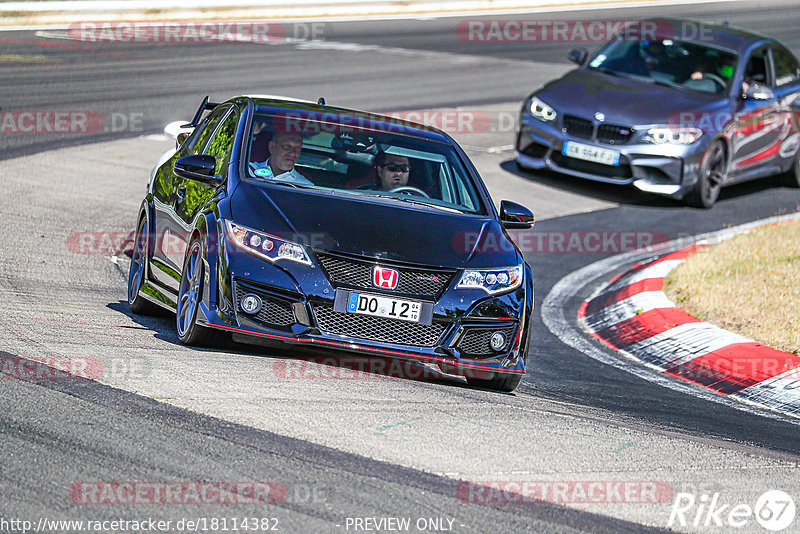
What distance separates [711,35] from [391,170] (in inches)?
351

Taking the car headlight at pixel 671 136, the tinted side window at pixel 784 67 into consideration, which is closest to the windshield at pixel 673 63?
the tinted side window at pixel 784 67

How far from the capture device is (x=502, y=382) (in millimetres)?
7113

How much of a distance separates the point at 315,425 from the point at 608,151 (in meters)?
9.04

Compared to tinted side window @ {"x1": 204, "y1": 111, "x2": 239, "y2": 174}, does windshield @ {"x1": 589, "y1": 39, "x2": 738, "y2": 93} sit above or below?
below

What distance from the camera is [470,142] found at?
1669 cm

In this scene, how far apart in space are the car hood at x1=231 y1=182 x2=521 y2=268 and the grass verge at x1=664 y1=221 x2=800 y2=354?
2537 millimetres

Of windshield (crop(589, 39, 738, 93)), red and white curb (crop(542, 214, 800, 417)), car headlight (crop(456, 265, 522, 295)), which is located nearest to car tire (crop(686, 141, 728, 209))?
windshield (crop(589, 39, 738, 93))

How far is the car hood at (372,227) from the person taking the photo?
6.68 m

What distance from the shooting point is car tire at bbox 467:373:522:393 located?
709cm

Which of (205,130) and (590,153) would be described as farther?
(590,153)

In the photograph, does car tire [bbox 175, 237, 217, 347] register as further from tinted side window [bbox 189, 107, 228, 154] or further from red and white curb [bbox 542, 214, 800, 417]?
red and white curb [bbox 542, 214, 800, 417]

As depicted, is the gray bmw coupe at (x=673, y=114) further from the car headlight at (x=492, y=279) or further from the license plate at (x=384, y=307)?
the license plate at (x=384, y=307)

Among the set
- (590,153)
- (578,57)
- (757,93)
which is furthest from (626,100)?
(578,57)

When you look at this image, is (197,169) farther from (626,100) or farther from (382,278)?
(626,100)
